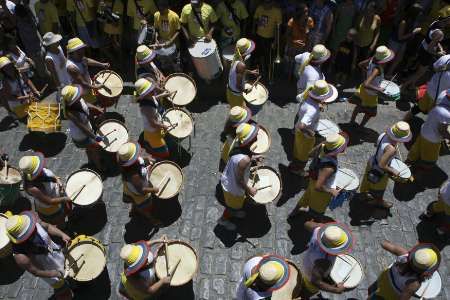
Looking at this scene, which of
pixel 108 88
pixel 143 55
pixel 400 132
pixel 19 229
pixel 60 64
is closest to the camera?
pixel 19 229

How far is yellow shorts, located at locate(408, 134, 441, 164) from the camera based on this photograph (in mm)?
8148

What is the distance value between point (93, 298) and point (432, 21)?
10204 millimetres

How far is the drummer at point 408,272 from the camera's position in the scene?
538cm

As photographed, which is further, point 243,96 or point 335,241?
point 243,96

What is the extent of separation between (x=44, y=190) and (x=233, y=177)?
3.25 meters

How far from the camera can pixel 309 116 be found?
25.2ft

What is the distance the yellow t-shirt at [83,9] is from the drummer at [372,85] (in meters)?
7.02

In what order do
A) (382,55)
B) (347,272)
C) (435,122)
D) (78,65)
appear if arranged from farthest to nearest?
(78,65), (382,55), (435,122), (347,272)

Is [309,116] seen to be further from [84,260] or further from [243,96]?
[84,260]

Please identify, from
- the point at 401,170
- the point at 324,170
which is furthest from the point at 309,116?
the point at 401,170

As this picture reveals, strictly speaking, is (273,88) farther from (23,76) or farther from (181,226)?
(23,76)

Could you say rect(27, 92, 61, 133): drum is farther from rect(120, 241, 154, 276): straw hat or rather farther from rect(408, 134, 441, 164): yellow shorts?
rect(408, 134, 441, 164): yellow shorts

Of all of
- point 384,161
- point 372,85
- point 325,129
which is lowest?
point 325,129

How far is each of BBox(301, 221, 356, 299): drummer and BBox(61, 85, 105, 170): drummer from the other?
4.64m
